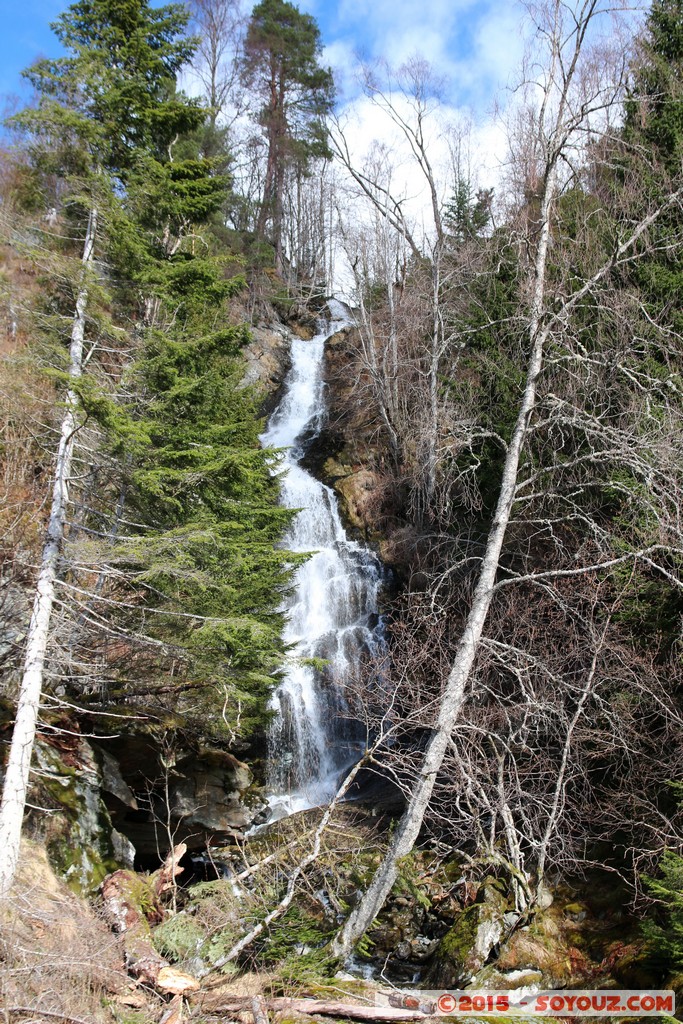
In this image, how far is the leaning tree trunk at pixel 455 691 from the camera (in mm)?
7711

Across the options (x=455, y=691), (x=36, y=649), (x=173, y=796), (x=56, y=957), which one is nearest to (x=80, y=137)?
(x=36, y=649)

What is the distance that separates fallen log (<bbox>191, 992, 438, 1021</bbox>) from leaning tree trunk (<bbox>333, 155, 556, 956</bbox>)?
186 cm

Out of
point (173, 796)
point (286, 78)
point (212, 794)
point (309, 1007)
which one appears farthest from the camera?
point (286, 78)

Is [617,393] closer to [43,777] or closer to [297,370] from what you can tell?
[43,777]

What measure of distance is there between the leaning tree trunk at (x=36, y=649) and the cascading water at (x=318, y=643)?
3456 millimetres

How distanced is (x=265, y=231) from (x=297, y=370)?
9.58 m

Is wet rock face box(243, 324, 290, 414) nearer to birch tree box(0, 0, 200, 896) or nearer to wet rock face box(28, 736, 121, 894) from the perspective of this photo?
birch tree box(0, 0, 200, 896)

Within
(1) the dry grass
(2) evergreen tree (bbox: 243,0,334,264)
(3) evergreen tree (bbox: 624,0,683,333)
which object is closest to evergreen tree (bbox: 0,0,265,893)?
(1) the dry grass

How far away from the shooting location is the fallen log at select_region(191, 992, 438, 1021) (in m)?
5.48

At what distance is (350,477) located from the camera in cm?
1958

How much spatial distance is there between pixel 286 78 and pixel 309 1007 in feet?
108

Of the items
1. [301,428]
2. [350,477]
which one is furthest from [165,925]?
[301,428]

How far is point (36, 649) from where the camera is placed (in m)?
7.46

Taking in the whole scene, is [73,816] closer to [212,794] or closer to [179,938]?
[179,938]
